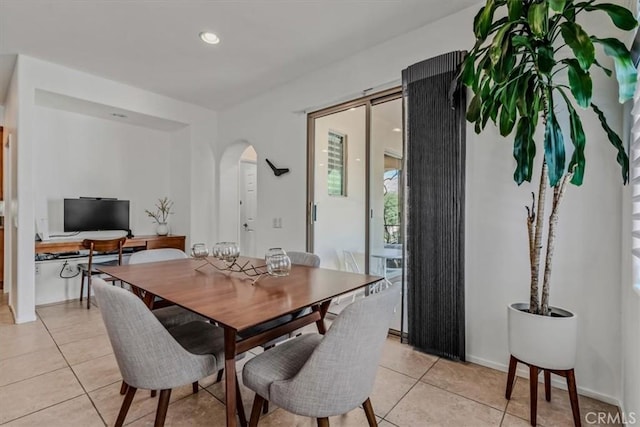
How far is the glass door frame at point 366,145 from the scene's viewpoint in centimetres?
306

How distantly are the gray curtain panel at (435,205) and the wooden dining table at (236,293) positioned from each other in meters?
0.87

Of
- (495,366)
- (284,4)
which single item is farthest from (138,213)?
(495,366)

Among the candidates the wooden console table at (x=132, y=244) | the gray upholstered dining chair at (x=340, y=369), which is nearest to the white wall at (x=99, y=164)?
the wooden console table at (x=132, y=244)

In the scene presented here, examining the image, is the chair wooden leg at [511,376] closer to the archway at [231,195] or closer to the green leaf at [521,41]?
the green leaf at [521,41]

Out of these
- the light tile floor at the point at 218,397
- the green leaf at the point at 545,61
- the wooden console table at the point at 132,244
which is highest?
the green leaf at the point at 545,61

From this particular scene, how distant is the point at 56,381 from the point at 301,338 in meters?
1.78

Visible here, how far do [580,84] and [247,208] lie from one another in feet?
16.8

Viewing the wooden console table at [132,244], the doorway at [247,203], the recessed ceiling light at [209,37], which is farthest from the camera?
the doorway at [247,203]

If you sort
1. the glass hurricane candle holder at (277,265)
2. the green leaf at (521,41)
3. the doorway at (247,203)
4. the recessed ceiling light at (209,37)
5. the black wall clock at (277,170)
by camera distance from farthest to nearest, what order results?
the doorway at (247,203)
the black wall clock at (277,170)
the recessed ceiling light at (209,37)
the glass hurricane candle holder at (277,265)
the green leaf at (521,41)

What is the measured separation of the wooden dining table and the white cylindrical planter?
847 mm

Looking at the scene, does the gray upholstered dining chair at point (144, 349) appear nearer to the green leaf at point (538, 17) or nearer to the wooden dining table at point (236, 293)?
the wooden dining table at point (236, 293)

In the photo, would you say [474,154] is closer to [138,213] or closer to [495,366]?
[495,366]

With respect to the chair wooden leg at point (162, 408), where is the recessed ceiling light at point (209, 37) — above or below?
above

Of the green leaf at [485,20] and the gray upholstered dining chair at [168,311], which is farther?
the gray upholstered dining chair at [168,311]
